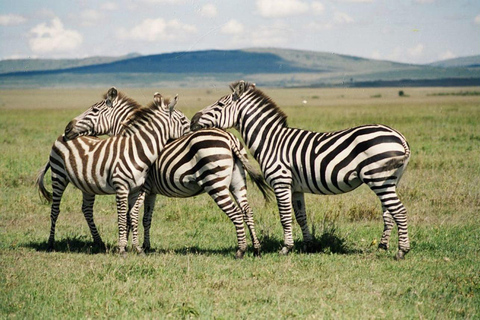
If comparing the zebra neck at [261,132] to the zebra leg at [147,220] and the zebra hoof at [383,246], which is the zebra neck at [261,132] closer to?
the zebra leg at [147,220]

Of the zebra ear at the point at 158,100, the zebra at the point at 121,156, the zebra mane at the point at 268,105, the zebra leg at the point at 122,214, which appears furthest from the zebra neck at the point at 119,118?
the zebra mane at the point at 268,105

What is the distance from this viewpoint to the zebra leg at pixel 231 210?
7.92 metres

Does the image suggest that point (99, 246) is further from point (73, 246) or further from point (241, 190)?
point (241, 190)

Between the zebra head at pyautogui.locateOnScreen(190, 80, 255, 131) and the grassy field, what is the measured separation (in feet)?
5.85

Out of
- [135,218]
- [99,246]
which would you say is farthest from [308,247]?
[99,246]

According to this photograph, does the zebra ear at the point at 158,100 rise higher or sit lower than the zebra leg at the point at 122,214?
higher

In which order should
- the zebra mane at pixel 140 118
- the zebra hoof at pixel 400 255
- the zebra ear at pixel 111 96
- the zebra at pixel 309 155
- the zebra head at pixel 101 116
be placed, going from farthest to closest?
1. the zebra ear at pixel 111 96
2. the zebra head at pixel 101 116
3. the zebra mane at pixel 140 118
4. the zebra hoof at pixel 400 255
5. the zebra at pixel 309 155

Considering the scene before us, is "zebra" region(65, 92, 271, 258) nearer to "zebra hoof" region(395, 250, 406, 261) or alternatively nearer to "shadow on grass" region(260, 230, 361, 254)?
"shadow on grass" region(260, 230, 361, 254)

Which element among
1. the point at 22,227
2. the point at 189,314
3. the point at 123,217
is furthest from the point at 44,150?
the point at 189,314

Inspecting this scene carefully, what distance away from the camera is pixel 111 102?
9.59m

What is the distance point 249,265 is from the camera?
25.1 feet

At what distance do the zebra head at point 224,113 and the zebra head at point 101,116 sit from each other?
144cm

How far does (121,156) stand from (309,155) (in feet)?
8.49

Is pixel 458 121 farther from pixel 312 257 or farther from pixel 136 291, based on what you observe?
pixel 136 291
